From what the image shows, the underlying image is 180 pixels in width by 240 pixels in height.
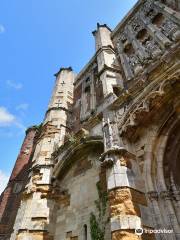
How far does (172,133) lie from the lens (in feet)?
17.2

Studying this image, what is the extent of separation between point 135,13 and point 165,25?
4.50 meters

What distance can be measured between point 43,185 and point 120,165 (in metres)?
3.26

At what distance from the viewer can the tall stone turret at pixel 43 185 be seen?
6228mm

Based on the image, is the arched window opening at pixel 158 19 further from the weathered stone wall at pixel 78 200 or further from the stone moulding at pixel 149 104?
the weathered stone wall at pixel 78 200

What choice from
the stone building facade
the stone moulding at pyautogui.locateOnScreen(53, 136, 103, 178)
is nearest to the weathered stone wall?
the stone building facade

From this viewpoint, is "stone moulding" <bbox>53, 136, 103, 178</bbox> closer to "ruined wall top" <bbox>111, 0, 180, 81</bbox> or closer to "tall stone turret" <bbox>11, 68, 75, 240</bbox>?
"tall stone turret" <bbox>11, 68, 75, 240</bbox>

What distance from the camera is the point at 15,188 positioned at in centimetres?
1149

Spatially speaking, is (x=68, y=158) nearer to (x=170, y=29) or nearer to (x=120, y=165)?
(x=120, y=165)

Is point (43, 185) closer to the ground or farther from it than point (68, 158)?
closer to the ground

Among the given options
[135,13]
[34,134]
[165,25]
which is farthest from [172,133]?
[34,134]

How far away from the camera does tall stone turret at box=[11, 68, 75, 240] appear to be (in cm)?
623

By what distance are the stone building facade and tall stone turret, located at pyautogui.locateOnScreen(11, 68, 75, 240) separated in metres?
0.03

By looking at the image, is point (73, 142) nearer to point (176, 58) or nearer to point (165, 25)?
point (176, 58)

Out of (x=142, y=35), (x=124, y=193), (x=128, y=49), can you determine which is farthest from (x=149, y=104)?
(x=128, y=49)
